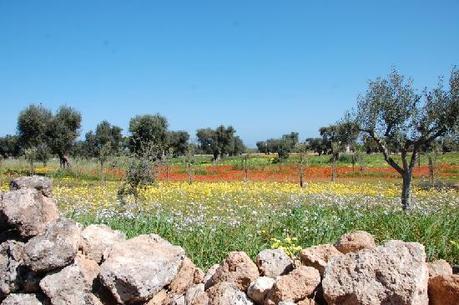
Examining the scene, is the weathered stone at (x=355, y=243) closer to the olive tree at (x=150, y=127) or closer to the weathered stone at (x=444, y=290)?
the weathered stone at (x=444, y=290)

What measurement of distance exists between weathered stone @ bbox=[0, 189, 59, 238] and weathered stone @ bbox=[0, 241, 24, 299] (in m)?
0.20

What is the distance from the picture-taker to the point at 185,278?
22.5 feet

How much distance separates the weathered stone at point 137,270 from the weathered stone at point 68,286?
0.37 meters

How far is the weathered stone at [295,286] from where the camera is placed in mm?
5422

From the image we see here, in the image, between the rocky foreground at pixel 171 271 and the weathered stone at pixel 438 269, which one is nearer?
the rocky foreground at pixel 171 271

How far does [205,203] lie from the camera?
70.0 ft

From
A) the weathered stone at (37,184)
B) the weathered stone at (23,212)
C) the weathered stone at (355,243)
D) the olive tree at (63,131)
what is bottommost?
the weathered stone at (355,243)

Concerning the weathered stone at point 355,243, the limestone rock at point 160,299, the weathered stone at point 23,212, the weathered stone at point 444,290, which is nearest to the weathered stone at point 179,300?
the limestone rock at point 160,299

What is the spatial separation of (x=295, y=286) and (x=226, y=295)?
787 millimetres

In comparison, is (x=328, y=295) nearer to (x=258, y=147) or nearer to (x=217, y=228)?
(x=217, y=228)

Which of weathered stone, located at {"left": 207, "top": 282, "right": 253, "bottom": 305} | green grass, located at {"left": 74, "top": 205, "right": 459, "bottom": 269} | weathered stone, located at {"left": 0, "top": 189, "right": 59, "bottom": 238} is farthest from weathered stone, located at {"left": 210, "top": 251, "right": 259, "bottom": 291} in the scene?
weathered stone, located at {"left": 0, "top": 189, "right": 59, "bottom": 238}


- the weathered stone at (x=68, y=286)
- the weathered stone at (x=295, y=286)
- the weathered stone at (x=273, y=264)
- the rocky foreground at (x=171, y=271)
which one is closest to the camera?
the rocky foreground at (x=171, y=271)

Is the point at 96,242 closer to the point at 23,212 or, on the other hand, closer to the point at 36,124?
the point at 23,212

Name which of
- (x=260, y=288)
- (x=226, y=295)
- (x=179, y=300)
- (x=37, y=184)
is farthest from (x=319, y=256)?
(x=37, y=184)
